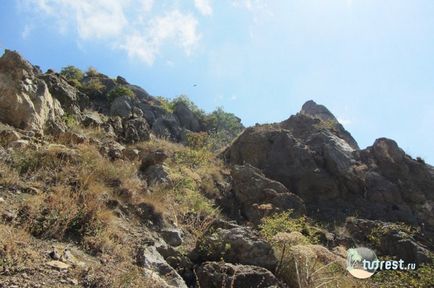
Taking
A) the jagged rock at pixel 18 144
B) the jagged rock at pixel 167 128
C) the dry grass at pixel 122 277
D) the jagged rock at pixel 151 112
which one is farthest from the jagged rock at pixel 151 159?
the jagged rock at pixel 151 112

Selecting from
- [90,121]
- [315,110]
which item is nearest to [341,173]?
[90,121]

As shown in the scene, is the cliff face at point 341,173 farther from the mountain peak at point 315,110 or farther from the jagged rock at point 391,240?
the mountain peak at point 315,110

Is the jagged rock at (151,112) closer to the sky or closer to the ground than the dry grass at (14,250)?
closer to the sky

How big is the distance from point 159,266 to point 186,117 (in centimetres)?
2367

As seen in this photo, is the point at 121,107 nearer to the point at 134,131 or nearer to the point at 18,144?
the point at 134,131

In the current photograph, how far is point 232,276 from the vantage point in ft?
22.4

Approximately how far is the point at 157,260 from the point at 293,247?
2.43 metres

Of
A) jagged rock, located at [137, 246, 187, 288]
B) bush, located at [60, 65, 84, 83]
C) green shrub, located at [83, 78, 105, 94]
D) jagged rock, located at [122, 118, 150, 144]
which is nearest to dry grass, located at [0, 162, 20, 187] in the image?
jagged rock, located at [137, 246, 187, 288]

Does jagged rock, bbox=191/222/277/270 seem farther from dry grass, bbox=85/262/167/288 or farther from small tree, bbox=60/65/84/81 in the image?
small tree, bbox=60/65/84/81

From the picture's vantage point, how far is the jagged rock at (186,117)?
1155 inches

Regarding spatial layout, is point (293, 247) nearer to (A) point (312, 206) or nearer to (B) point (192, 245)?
(B) point (192, 245)

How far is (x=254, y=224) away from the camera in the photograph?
39.6 ft

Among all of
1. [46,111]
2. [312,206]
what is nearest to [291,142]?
[312,206]

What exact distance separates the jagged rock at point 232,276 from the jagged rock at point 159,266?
376 millimetres
